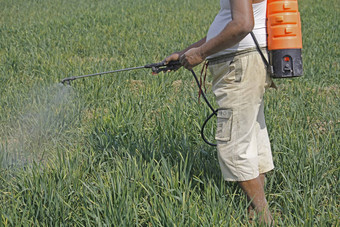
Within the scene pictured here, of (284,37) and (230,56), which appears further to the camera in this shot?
(230,56)

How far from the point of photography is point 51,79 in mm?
4887

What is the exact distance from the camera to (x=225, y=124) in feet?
7.38

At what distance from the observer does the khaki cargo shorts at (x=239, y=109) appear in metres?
2.20

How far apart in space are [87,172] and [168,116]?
3.35 ft

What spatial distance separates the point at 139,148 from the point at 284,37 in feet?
4.52

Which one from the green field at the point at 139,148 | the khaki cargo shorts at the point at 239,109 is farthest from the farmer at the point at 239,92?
the green field at the point at 139,148

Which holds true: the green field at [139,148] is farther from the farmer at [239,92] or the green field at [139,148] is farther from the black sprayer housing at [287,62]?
the black sprayer housing at [287,62]

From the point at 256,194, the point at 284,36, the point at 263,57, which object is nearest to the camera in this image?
the point at 284,36

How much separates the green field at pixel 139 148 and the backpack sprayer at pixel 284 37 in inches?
29.0

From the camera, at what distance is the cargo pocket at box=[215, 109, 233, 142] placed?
88.0 inches

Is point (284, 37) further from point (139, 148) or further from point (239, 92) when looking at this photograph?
point (139, 148)

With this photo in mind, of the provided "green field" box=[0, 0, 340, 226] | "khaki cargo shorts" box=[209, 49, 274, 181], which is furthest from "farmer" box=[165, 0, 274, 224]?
"green field" box=[0, 0, 340, 226]

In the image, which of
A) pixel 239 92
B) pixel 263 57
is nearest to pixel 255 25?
pixel 263 57

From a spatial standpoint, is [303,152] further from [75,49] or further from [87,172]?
[75,49]
